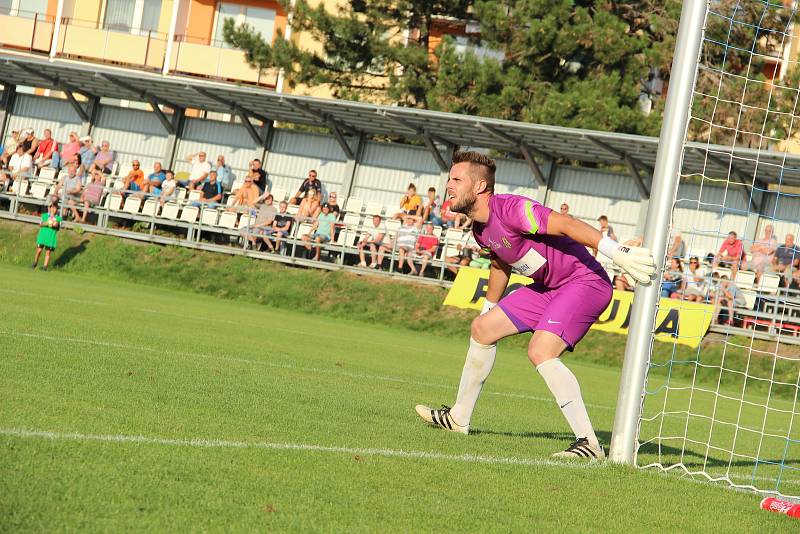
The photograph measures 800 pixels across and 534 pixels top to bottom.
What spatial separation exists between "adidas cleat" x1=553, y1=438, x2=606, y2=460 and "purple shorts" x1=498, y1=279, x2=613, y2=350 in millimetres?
608

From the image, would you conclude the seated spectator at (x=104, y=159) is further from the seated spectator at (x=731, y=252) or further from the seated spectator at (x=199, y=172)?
the seated spectator at (x=731, y=252)

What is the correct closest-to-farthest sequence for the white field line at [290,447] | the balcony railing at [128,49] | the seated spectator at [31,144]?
the white field line at [290,447] < the seated spectator at [31,144] < the balcony railing at [128,49]

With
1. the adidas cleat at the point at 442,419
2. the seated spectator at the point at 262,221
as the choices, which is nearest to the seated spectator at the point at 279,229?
the seated spectator at the point at 262,221

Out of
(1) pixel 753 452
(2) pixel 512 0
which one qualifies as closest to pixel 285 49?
(2) pixel 512 0

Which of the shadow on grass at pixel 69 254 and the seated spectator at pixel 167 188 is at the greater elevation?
the seated spectator at pixel 167 188

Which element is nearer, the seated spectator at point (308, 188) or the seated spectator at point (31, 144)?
the seated spectator at point (308, 188)

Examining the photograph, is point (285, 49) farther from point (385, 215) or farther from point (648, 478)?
point (648, 478)

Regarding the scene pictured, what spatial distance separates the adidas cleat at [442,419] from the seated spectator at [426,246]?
16039 millimetres

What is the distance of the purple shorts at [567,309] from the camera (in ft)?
21.6

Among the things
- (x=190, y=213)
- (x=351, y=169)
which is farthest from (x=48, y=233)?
(x=351, y=169)

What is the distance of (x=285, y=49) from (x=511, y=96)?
7.02 m

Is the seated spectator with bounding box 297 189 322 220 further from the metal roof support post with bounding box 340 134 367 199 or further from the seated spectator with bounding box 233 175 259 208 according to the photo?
the metal roof support post with bounding box 340 134 367 199

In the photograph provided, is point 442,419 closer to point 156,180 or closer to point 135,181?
point 156,180

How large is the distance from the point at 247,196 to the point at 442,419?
64.2ft
